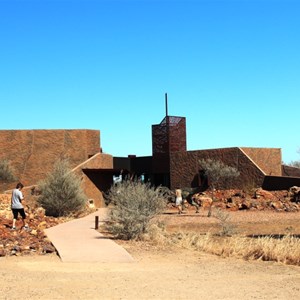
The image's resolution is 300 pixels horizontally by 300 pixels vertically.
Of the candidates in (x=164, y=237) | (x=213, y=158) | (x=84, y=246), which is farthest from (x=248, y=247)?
(x=213, y=158)

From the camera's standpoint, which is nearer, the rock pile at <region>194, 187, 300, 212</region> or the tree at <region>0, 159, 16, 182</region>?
the rock pile at <region>194, 187, 300, 212</region>

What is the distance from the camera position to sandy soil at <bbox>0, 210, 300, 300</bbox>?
7984 mm

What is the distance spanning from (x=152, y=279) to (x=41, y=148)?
108ft

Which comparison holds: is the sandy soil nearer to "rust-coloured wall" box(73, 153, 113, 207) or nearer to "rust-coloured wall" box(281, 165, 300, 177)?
"rust-coloured wall" box(73, 153, 113, 207)

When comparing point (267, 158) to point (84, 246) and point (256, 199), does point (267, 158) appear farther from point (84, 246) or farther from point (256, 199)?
point (84, 246)

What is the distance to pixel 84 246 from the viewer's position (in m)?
13.3

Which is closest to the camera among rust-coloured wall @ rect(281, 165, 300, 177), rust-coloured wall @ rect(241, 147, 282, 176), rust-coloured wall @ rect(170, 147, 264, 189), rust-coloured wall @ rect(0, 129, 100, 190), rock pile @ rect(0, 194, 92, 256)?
rock pile @ rect(0, 194, 92, 256)

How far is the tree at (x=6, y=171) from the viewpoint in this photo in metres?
37.9

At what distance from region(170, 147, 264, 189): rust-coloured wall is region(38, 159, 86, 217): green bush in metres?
13.8

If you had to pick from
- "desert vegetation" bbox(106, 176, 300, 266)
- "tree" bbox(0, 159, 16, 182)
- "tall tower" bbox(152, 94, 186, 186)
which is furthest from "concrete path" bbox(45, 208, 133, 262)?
"tall tower" bbox(152, 94, 186, 186)

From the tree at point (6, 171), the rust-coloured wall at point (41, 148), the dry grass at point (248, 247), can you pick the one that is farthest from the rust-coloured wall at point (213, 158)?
the dry grass at point (248, 247)

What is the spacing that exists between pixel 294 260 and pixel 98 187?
88.6 feet

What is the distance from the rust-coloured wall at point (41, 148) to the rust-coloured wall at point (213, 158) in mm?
7519

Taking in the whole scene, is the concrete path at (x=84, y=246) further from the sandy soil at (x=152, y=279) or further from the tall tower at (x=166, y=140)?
the tall tower at (x=166, y=140)
